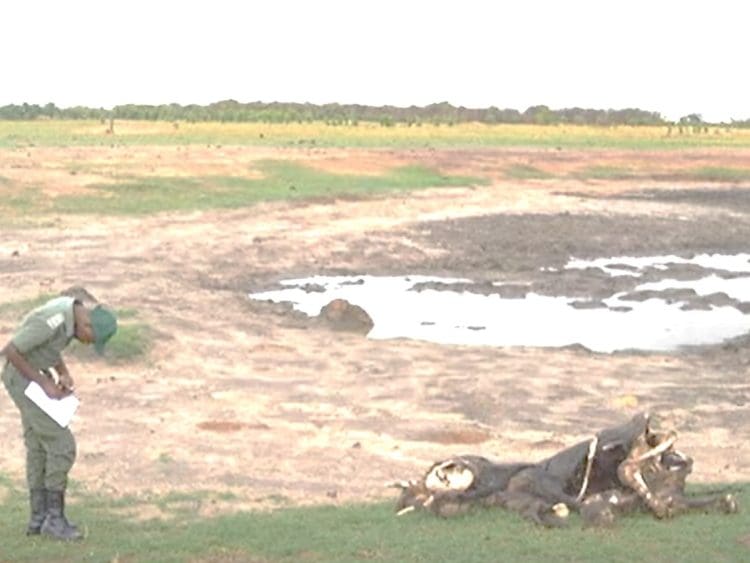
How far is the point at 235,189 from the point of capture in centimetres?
4306

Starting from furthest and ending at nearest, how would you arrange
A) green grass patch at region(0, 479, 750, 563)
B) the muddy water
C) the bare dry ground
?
the muddy water < the bare dry ground < green grass patch at region(0, 479, 750, 563)

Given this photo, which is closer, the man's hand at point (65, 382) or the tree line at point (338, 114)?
the man's hand at point (65, 382)

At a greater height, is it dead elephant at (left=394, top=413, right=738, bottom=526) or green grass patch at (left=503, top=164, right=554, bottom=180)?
dead elephant at (left=394, top=413, right=738, bottom=526)

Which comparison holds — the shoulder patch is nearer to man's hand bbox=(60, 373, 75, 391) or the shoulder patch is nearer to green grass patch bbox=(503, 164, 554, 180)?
man's hand bbox=(60, 373, 75, 391)

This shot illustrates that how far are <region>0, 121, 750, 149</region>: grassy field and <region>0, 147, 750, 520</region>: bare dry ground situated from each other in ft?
89.8

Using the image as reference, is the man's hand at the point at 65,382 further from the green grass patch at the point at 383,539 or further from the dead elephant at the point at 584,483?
the dead elephant at the point at 584,483

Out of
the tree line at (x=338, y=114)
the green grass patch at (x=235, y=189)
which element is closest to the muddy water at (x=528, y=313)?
the green grass patch at (x=235, y=189)

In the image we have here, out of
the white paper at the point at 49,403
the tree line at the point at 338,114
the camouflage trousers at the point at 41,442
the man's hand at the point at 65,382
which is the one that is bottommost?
→ the tree line at the point at 338,114

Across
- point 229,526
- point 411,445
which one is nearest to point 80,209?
point 411,445

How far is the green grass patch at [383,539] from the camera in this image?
913 cm

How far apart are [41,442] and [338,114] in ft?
376

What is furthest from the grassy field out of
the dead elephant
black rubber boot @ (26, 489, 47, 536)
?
the dead elephant

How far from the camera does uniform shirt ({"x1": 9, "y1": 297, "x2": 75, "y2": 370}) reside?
30.4ft

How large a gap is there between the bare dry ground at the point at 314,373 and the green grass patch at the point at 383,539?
4.84 feet
